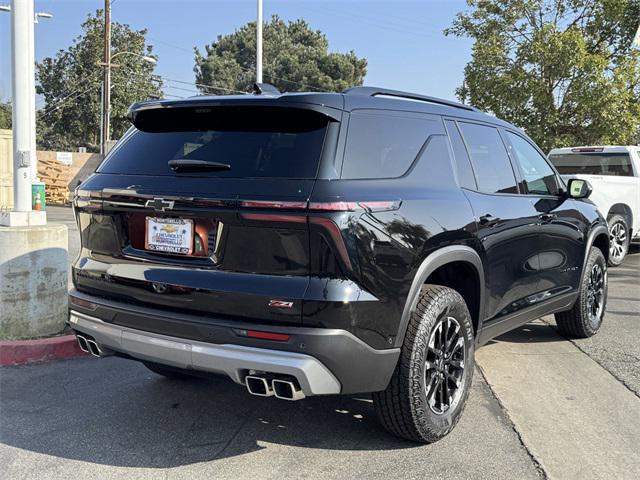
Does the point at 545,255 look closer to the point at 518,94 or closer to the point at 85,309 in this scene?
the point at 85,309

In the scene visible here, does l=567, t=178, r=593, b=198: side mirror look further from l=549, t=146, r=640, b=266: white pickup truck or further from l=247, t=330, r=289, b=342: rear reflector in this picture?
l=549, t=146, r=640, b=266: white pickup truck

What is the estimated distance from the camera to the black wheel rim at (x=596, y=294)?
555 centimetres

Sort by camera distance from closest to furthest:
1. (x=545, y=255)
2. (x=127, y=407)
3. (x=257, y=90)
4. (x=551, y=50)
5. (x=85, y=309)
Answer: (x=85, y=309), (x=257, y=90), (x=127, y=407), (x=545, y=255), (x=551, y=50)

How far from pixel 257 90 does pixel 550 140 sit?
14049 millimetres

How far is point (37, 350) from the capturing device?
477 centimetres

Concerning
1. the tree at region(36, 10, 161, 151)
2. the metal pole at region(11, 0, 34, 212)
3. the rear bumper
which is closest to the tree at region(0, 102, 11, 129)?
the tree at region(36, 10, 161, 151)

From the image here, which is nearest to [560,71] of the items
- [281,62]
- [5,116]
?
[5,116]

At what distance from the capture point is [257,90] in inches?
142

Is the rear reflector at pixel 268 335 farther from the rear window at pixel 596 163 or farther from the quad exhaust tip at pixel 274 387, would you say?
the rear window at pixel 596 163

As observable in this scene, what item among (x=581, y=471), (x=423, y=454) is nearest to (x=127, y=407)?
(x=423, y=454)

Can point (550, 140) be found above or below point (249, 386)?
above

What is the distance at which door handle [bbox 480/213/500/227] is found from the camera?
374 centimetres

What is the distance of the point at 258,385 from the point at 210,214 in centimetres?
84

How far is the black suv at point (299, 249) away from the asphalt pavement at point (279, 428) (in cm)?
30
